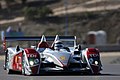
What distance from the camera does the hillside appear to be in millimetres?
84375

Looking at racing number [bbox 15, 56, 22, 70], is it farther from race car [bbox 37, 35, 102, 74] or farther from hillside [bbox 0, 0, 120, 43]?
hillside [bbox 0, 0, 120, 43]

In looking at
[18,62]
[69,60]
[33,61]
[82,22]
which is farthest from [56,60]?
[82,22]

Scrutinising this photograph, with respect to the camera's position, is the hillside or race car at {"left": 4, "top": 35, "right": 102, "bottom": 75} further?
the hillside

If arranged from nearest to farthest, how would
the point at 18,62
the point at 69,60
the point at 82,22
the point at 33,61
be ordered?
1. the point at 33,61
2. the point at 69,60
3. the point at 18,62
4. the point at 82,22

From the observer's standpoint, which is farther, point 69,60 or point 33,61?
point 69,60

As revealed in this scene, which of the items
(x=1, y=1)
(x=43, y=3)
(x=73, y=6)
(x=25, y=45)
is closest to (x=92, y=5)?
(x=73, y=6)

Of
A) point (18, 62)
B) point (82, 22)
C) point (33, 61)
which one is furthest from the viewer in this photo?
point (82, 22)

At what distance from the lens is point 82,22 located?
88.1 m

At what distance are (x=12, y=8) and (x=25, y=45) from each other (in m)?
86.2

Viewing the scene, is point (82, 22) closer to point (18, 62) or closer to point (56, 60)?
point (18, 62)

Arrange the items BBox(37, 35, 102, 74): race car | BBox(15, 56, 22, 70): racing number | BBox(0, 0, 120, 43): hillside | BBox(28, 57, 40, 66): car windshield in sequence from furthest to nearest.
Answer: BBox(0, 0, 120, 43): hillside
BBox(15, 56, 22, 70): racing number
BBox(37, 35, 102, 74): race car
BBox(28, 57, 40, 66): car windshield

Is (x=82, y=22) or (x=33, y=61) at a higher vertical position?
(x=82, y=22)

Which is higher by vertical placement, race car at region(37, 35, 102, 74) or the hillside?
the hillside

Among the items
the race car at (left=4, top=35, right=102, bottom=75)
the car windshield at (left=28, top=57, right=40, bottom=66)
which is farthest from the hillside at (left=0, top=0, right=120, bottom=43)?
the car windshield at (left=28, top=57, right=40, bottom=66)
